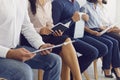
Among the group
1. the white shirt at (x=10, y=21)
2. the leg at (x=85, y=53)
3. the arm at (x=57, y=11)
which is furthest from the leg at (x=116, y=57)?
the white shirt at (x=10, y=21)

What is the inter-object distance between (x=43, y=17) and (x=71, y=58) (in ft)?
1.51

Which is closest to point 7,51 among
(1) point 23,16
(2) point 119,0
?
(1) point 23,16

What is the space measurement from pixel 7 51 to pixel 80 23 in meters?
1.17

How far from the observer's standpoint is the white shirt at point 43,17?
2203 mm

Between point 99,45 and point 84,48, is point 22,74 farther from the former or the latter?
point 99,45

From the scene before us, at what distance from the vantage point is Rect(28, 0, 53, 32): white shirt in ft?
7.23

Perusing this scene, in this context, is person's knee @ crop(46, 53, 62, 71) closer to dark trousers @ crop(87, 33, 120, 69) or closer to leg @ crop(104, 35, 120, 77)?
dark trousers @ crop(87, 33, 120, 69)

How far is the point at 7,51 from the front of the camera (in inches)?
56.4

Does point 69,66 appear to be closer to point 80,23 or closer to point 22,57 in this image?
point 80,23

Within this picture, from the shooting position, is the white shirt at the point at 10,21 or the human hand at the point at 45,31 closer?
the white shirt at the point at 10,21

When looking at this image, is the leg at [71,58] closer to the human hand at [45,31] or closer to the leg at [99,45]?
the human hand at [45,31]

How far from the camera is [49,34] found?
7.21ft

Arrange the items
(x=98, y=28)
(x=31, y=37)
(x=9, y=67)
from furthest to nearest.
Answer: (x=98, y=28) < (x=31, y=37) < (x=9, y=67)

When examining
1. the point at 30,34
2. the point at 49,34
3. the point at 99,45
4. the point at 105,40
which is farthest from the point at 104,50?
the point at 30,34
